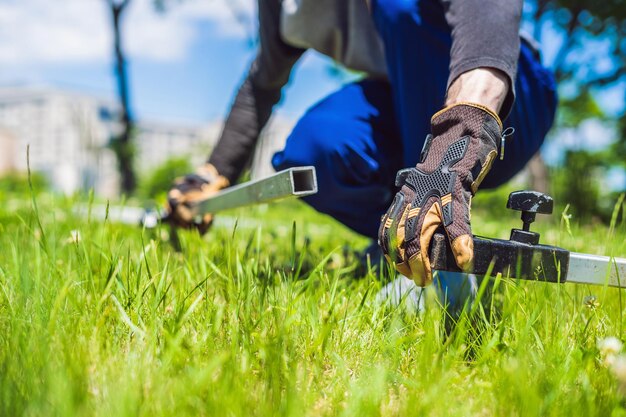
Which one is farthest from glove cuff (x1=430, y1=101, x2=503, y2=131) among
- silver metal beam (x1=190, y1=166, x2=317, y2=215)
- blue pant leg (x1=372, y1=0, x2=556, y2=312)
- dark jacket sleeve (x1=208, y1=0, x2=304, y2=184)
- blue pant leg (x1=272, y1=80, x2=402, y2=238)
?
dark jacket sleeve (x1=208, y1=0, x2=304, y2=184)

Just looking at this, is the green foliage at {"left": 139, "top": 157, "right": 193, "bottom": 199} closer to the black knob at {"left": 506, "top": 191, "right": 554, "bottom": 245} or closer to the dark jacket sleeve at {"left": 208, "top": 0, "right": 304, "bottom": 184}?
the dark jacket sleeve at {"left": 208, "top": 0, "right": 304, "bottom": 184}

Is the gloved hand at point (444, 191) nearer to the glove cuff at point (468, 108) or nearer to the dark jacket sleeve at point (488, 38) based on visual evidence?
the glove cuff at point (468, 108)

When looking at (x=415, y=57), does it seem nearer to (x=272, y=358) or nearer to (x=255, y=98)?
(x=255, y=98)

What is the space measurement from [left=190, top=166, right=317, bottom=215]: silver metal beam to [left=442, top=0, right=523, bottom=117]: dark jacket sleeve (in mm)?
390

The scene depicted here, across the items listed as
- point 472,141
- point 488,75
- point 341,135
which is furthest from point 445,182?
point 341,135

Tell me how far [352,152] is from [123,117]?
16.8m

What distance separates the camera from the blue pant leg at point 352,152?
2.04 meters

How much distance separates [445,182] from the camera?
111 centimetres

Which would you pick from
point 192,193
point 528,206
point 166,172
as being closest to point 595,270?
point 528,206

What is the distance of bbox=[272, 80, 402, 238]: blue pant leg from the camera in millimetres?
2043

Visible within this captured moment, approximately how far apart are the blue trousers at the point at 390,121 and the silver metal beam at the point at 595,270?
75cm

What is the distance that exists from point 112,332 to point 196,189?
134 cm

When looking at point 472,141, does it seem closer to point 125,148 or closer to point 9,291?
point 9,291

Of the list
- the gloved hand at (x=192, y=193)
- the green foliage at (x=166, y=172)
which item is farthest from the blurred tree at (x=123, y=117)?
the gloved hand at (x=192, y=193)
